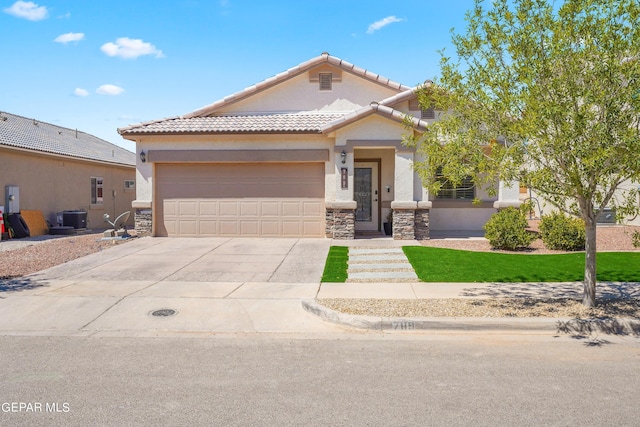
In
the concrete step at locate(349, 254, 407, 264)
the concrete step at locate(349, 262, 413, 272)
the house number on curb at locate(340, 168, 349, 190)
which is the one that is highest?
the house number on curb at locate(340, 168, 349, 190)

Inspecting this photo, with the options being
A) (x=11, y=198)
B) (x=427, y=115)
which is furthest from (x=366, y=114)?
(x=11, y=198)

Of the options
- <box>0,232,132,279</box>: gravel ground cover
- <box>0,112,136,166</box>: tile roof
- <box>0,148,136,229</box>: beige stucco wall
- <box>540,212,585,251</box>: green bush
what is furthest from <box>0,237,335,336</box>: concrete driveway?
<box>0,112,136,166</box>: tile roof

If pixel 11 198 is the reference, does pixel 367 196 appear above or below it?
above

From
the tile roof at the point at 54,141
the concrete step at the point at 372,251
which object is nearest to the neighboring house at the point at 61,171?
the tile roof at the point at 54,141

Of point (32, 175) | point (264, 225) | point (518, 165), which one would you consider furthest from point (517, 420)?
point (32, 175)

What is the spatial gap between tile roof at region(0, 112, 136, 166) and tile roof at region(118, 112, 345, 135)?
5787mm

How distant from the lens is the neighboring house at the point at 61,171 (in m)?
18.9

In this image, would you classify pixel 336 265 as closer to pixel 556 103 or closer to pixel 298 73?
pixel 556 103

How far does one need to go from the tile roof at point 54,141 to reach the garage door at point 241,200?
6581mm

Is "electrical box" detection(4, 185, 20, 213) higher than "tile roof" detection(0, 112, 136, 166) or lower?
lower

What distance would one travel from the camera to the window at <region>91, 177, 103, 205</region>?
23438mm

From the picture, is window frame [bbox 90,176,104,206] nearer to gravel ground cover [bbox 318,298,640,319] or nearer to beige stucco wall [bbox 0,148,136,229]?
beige stucco wall [bbox 0,148,136,229]

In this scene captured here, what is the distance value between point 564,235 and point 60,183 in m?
19.4

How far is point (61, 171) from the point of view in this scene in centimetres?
2128
